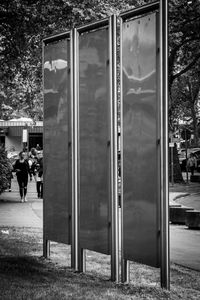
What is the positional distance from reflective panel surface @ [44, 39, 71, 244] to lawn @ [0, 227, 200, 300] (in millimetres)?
545

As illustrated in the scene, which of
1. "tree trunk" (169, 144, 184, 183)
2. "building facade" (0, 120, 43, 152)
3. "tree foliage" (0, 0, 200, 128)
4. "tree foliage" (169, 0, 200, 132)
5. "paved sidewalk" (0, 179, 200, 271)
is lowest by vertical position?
"paved sidewalk" (0, 179, 200, 271)

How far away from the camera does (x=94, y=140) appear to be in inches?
324

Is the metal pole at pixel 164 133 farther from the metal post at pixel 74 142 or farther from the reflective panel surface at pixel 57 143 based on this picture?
the reflective panel surface at pixel 57 143

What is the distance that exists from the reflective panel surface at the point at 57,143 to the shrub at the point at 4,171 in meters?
11.8

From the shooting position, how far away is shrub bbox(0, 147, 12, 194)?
2101 centimetres

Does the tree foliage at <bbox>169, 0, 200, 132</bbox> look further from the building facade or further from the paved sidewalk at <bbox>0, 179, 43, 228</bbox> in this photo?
the building facade

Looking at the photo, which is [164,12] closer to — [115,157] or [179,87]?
[115,157]

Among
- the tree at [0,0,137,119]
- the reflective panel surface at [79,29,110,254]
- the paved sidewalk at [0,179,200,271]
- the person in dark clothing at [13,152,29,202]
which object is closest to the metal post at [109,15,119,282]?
the reflective panel surface at [79,29,110,254]

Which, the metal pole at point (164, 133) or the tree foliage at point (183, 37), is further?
the tree foliage at point (183, 37)

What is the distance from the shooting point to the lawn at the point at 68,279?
692 cm

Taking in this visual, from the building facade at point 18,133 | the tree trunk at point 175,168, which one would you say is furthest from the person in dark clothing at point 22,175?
the building facade at point 18,133

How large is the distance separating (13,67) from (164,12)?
14.5 metres

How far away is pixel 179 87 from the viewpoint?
5650cm

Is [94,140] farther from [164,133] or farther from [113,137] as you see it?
[164,133]
